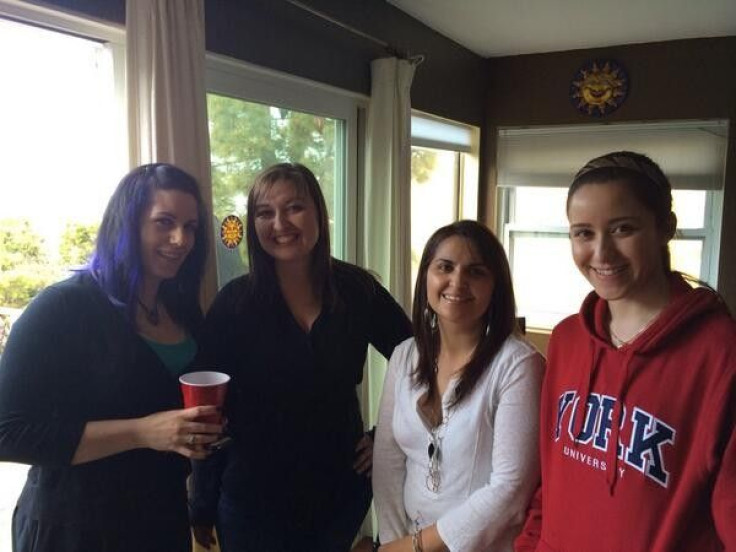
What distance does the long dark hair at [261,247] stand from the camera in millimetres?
1501

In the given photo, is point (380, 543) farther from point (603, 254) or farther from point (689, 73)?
point (689, 73)

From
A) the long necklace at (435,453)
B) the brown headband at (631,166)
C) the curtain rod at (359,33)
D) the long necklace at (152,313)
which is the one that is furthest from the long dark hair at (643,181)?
the curtain rod at (359,33)

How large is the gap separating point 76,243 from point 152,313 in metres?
0.62

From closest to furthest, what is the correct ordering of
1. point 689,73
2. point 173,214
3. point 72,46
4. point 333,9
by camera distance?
point 173,214 → point 72,46 → point 333,9 → point 689,73

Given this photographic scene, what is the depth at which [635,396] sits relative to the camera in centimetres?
99

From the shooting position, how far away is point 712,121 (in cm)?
370

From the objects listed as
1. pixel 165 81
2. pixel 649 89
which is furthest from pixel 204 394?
pixel 649 89

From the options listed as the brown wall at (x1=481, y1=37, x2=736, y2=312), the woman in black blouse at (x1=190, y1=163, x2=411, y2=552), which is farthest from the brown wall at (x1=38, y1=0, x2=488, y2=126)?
the woman in black blouse at (x1=190, y1=163, x2=411, y2=552)

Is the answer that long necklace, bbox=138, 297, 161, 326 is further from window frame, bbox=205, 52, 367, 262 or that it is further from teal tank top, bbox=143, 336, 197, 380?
window frame, bbox=205, 52, 367, 262

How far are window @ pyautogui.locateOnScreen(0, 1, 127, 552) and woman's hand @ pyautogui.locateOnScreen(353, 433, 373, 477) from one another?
37.5 inches

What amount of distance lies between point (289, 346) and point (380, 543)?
0.50 m

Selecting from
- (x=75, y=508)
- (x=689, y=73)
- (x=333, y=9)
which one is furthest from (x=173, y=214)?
(x=689, y=73)

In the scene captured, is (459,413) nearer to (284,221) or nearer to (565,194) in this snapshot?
(284,221)

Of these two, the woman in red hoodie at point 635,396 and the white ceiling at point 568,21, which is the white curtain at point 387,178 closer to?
the white ceiling at point 568,21
